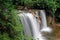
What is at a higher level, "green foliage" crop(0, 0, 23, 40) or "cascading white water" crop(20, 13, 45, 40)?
"green foliage" crop(0, 0, 23, 40)

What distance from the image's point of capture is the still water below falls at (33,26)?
30.4ft

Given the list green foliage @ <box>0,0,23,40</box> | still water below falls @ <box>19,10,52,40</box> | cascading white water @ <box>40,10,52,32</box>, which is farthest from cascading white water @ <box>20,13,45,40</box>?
green foliage @ <box>0,0,23,40</box>

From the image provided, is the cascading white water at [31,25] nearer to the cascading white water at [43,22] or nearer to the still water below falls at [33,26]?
the still water below falls at [33,26]

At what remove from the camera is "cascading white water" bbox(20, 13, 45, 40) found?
30.3 ft

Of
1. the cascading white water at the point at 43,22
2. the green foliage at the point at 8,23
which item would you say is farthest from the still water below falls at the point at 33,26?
the green foliage at the point at 8,23

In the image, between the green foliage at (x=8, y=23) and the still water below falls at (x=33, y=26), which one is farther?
the still water below falls at (x=33, y=26)

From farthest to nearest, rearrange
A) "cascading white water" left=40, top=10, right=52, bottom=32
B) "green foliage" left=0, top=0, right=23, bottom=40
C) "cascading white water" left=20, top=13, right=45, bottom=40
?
"cascading white water" left=40, top=10, right=52, bottom=32
"cascading white water" left=20, top=13, right=45, bottom=40
"green foliage" left=0, top=0, right=23, bottom=40

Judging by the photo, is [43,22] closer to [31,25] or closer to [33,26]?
[33,26]

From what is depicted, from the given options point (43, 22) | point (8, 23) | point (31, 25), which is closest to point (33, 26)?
point (31, 25)

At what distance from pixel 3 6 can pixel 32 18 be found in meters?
4.01

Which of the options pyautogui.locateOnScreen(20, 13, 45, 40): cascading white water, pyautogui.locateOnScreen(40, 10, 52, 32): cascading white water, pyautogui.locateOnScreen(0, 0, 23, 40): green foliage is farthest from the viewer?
pyautogui.locateOnScreen(40, 10, 52, 32): cascading white water

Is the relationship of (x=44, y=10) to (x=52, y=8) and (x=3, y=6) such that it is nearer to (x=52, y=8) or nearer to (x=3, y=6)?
(x=52, y=8)

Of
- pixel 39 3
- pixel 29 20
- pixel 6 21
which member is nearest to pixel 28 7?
pixel 39 3

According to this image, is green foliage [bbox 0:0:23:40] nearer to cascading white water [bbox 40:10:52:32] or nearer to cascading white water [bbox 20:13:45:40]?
cascading white water [bbox 20:13:45:40]
